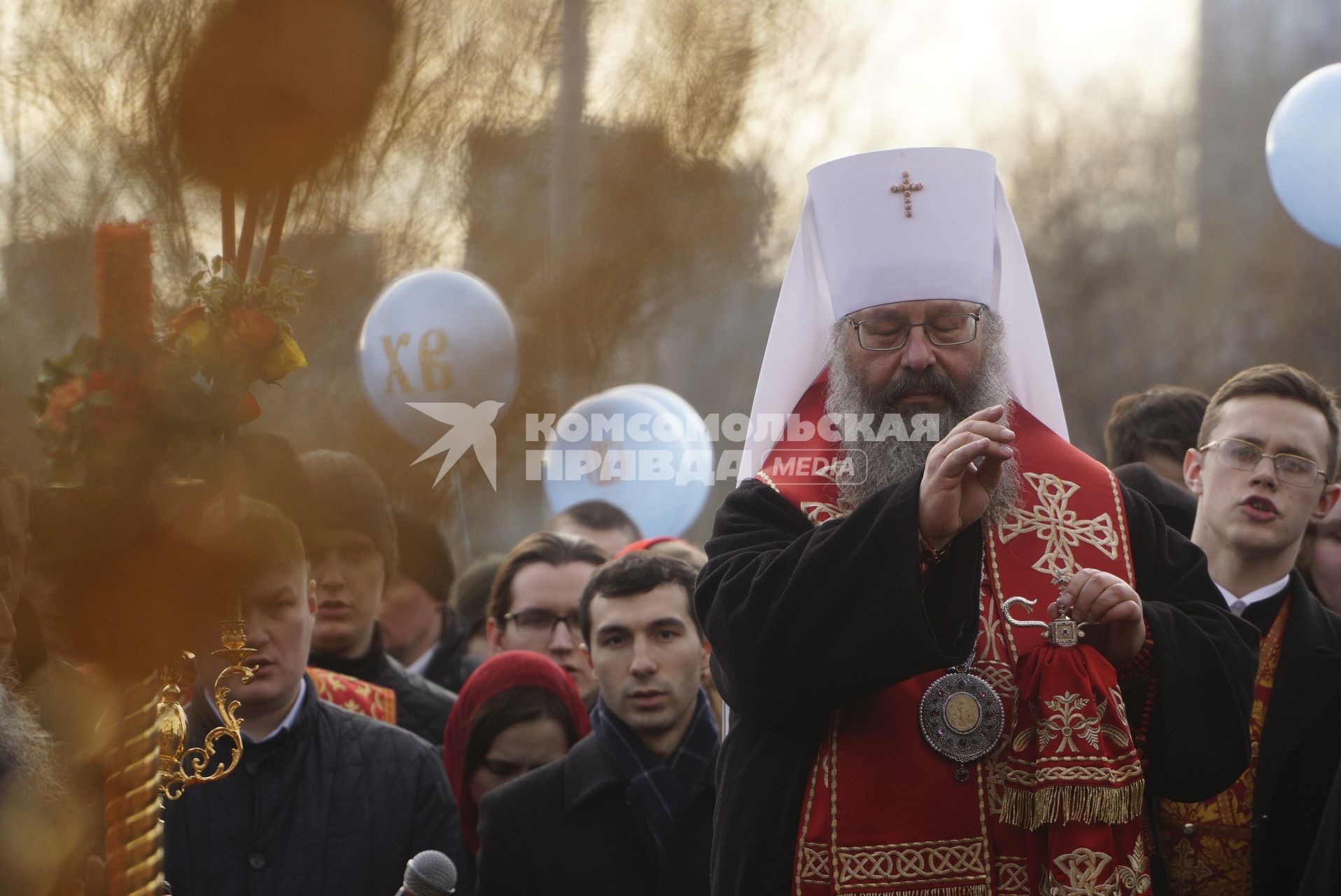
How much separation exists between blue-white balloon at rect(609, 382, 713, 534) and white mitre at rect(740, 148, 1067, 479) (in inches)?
154

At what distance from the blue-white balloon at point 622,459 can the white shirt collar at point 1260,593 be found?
12.7 feet

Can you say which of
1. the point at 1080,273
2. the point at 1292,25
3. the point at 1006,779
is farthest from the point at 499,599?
the point at 1292,25

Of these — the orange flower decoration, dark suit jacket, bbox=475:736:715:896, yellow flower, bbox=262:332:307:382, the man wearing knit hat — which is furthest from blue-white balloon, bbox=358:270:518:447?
the orange flower decoration

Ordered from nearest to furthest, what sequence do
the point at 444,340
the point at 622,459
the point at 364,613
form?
the point at 364,613 < the point at 444,340 < the point at 622,459

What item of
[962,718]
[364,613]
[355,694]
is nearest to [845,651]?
[962,718]

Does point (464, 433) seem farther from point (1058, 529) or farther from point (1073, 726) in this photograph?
point (1073, 726)

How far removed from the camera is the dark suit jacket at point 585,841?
3.93m

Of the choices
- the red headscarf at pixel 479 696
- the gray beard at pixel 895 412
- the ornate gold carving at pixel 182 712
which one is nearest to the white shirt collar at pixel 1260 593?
the gray beard at pixel 895 412

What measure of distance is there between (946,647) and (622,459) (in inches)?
184

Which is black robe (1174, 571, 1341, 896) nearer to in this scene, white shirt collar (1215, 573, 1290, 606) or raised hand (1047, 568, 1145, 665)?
→ white shirt collar (1215, 573, 1290, 606)

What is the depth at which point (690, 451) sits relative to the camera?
7.82 metres

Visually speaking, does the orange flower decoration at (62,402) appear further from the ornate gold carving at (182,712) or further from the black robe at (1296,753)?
the black robe at (1296,753)

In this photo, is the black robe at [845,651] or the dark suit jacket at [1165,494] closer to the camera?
the black robe at [845,651]

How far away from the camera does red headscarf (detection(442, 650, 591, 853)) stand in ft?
14.7
